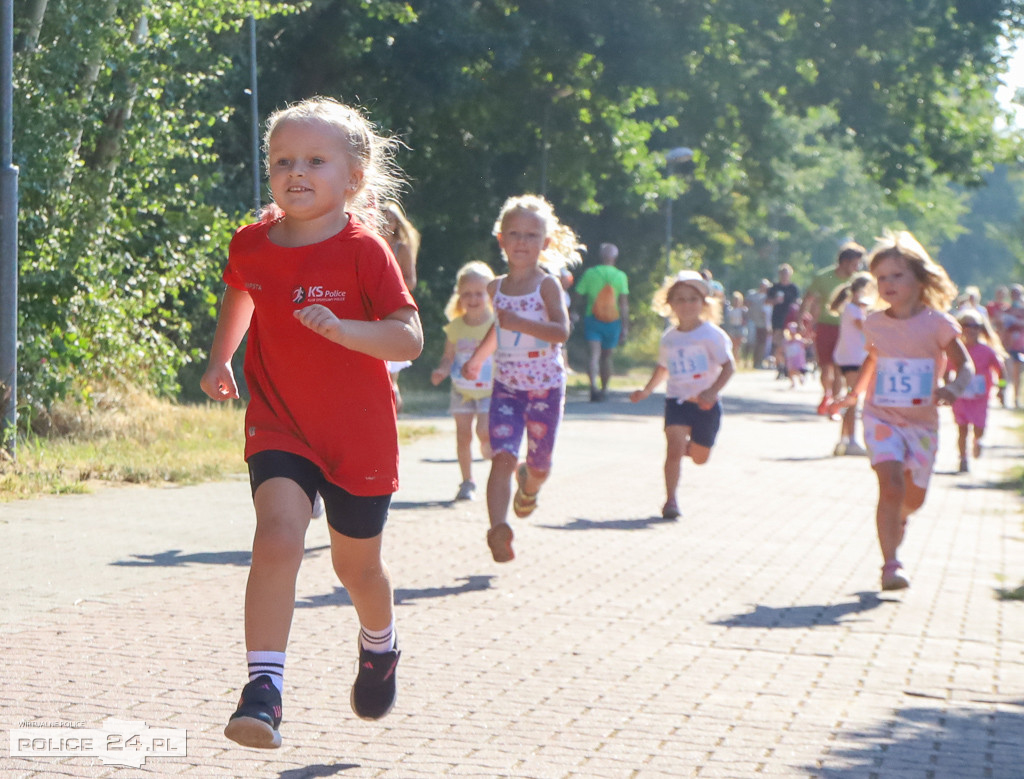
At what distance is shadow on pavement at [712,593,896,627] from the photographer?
6.59 meters

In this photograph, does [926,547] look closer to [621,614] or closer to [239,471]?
[621,614]

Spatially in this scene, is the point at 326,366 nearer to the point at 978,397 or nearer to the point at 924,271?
the point at 924,271

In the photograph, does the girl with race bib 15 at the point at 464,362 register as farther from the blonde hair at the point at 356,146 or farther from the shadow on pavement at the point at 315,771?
the shadow on pavement at the point at 315,771

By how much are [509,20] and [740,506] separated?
1287 centimetres

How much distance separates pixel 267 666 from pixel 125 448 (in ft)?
25.3

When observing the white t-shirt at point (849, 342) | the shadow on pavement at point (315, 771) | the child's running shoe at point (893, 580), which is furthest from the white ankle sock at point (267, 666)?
the white t-shirt at point (849, 342)

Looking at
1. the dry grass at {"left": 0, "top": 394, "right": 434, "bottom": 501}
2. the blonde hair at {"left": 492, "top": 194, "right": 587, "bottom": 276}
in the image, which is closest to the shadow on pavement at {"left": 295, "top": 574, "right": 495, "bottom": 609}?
the blonde hair at {"left": 492, "top": 194, "right": 587, "bottom": 276}

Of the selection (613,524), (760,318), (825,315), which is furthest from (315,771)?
(760,318)

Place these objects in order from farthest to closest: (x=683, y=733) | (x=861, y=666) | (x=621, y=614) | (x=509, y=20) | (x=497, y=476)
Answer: (x=509, y=20)
(x=497, y=476)
(x=621, y=614)
(x=861, y=666)
(x=683, y=733)

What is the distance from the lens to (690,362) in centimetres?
1031

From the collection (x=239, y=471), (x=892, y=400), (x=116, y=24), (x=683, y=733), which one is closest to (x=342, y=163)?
(x=683, y=733)

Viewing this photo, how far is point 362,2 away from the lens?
61.0 feet

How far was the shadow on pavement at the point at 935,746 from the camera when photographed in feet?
14.3

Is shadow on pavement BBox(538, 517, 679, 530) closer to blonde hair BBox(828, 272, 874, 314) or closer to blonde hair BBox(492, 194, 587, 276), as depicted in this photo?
blonde hair BBox(492, 194, 587, 276)
